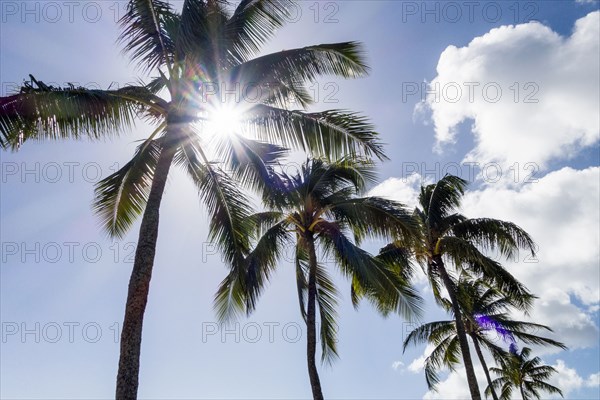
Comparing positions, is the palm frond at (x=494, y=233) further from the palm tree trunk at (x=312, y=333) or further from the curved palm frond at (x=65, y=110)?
the curved palm frond at (x=65, y=110)

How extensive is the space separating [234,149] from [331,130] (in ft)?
7.44

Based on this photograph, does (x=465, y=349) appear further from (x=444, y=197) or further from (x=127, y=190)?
(x=127, y=190)

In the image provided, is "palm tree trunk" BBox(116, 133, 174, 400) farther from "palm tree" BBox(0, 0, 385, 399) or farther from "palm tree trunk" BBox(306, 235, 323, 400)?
"palm tree trunk" BBox(306, 235, 323, 400)

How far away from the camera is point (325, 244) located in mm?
15531

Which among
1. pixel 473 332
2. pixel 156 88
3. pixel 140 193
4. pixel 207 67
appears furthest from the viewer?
pixel 473 332

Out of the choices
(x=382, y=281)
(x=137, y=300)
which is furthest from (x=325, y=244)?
(x=137, y=300)

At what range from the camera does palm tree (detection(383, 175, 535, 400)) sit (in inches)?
677

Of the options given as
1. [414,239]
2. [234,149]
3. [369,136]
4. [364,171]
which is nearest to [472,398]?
[414,239]

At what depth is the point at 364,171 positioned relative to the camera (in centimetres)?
1559

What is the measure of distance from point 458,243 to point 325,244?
17.9 feet

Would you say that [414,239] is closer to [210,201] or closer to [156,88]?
[210,201]

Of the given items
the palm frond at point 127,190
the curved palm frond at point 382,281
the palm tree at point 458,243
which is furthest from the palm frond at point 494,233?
the palm frond at point 127,190

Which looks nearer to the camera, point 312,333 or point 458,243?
point 312,333

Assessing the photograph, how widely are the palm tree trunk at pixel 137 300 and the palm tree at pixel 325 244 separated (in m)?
Answer: 3.12
